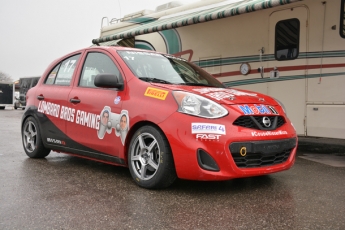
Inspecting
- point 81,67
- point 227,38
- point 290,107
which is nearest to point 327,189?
point 290,107

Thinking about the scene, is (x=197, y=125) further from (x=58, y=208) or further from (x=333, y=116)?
(x=333, y=116)

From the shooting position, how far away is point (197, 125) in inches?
148

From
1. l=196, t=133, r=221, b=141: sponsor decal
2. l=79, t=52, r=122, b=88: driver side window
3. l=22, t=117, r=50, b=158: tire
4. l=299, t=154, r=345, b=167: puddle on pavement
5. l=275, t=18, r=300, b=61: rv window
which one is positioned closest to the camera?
l=196, t=133, r=221, b=141: sponsor decal

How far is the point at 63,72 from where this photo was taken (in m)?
5.64

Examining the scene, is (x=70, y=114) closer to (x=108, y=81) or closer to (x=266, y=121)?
(x=108, y=81)

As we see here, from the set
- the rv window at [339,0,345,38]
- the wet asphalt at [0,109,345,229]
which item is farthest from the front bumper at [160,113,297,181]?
the rv window at [339,0,345,38]

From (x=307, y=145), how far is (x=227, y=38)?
282cm

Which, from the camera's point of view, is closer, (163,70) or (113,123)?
(113,123)

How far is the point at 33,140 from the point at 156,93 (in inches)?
105

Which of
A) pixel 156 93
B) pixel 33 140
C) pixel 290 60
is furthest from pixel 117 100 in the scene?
pixel 290 60

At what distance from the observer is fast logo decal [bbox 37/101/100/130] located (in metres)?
4.75

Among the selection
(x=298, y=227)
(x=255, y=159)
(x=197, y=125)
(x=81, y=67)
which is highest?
(x=81, y=67)

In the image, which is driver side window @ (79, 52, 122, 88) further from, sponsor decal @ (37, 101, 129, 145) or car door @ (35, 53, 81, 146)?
sponsor decal @ (37, 101, 129, 145)

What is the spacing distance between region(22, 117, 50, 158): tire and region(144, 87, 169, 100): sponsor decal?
2.27 metres
